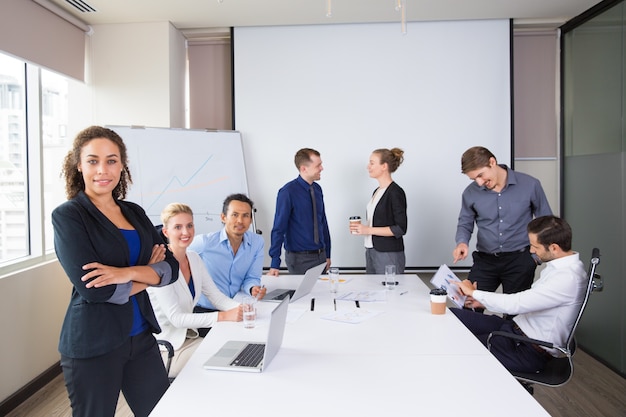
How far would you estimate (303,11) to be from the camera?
430 cm

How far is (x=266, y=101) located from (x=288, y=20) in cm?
75

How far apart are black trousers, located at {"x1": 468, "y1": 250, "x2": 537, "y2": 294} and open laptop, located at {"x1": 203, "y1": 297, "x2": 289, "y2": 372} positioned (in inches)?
76.7

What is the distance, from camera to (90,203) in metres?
1.79

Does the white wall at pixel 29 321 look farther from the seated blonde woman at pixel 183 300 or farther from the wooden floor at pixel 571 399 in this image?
the seated blonde woman at pixel 183 300

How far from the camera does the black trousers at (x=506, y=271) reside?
3.34m

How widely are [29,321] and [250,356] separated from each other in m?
2.35

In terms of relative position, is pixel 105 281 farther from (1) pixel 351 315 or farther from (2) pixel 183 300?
(1) pixel 351 315

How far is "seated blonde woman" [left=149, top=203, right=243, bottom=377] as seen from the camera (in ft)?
7.83

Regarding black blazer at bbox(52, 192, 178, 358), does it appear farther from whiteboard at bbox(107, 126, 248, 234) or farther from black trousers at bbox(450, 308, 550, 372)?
whiteboard at bbox(107, 126, 248, 234)

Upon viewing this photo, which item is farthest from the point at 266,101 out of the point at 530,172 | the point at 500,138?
the point at 530,172

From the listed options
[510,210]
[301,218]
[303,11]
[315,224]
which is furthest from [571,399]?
[303,11]

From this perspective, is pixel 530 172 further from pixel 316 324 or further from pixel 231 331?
pixel 231 331

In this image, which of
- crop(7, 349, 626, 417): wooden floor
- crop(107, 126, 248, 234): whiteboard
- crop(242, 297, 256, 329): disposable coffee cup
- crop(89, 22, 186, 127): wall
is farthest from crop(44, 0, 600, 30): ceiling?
crop(7, 349, 626, 417): wooden floor

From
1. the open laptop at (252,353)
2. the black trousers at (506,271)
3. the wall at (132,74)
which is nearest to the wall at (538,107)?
the black trousers at (506,271)
